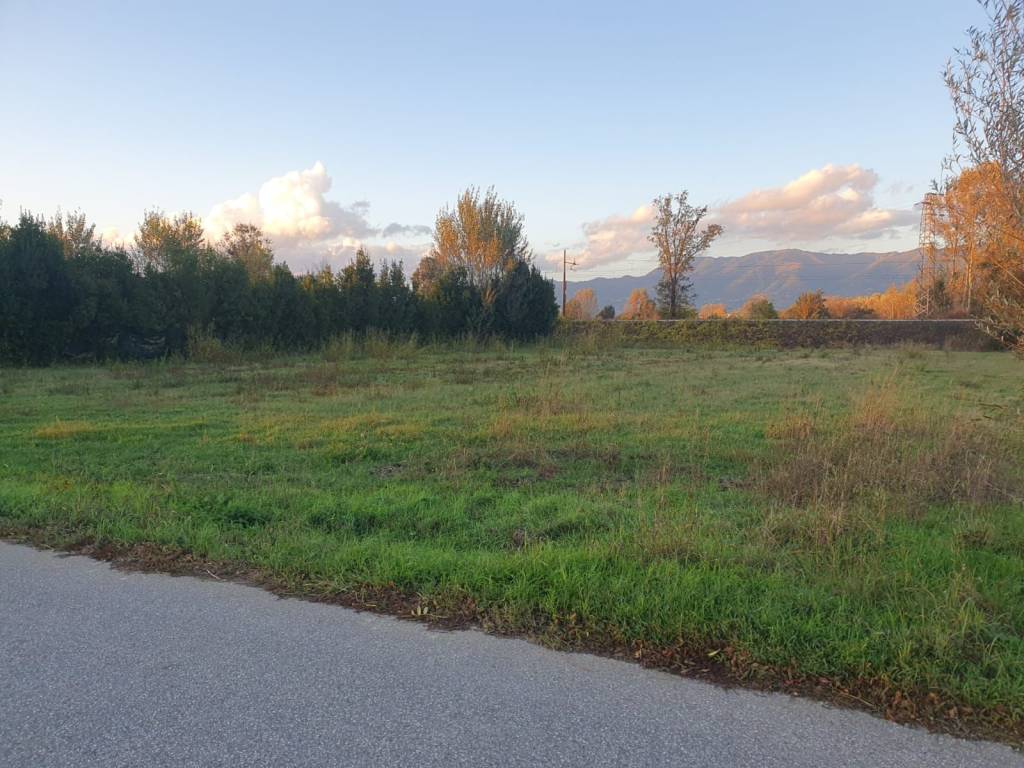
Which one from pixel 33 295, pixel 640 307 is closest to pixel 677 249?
pixel 640 307

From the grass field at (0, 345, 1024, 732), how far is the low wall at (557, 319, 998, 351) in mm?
28672

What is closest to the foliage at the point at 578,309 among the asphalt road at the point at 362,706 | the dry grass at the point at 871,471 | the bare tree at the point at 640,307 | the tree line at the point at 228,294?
the bare tree at the point at 640,307

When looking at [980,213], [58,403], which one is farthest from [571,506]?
[58,403]

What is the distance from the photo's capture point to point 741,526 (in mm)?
5707

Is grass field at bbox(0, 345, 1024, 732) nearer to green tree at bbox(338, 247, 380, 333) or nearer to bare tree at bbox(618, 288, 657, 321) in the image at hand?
green tree at bbox(338, 247, 380, 333)

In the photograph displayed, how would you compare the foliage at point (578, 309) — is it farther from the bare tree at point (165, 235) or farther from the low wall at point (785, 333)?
the bare tree at point (165, 235)

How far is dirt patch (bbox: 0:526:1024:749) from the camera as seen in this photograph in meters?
3.10

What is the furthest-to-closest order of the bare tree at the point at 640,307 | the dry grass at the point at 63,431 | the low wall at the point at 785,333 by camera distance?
the bare tree at the point at 640,307, the low wall at the point at 785,333, the dry grass at the point at 63,431

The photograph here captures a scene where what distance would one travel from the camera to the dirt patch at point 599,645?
3098 millimetres

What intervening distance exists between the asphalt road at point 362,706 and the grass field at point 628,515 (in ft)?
1.05

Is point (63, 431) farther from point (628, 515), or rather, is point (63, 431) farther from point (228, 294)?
point (228, 294)

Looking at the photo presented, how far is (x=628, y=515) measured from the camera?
5.91 m

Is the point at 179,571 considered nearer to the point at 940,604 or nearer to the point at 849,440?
the point at 940,604

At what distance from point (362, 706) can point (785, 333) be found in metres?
44.8
